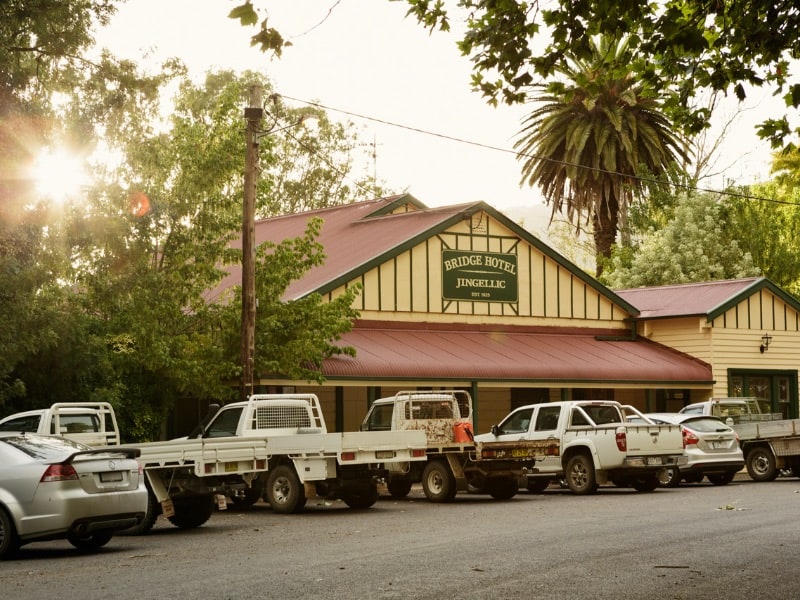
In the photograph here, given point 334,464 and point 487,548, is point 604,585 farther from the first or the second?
point 334,464

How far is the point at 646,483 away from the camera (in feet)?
80.9

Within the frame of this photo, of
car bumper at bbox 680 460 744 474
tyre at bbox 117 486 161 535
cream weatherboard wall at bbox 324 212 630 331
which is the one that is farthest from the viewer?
cream weatherboard wall at bbox 324 212 630 331

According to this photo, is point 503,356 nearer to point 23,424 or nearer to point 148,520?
point 23,424

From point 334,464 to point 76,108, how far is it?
886 cm

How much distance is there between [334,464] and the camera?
2008 centimetres

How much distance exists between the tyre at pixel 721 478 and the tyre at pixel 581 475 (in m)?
4.18

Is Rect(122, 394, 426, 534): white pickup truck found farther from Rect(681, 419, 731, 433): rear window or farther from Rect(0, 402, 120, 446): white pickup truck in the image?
Rect(681, 419, 731, 433): rear window

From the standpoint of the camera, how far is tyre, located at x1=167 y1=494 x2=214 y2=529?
17.7 meters

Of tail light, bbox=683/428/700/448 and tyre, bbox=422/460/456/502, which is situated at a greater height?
tail light, bbox=683/428/700/448

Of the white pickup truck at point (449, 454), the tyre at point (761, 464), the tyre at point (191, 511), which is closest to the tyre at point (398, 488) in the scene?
the white pickup truck at point (449, 454)

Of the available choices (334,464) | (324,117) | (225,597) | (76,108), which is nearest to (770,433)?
(334,464)

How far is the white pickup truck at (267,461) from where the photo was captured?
17375mm

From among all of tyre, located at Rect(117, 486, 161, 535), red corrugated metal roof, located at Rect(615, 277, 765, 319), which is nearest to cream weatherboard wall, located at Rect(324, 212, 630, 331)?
→ red corrugated metal roof, located at Rect(615, 277, 765, 319)

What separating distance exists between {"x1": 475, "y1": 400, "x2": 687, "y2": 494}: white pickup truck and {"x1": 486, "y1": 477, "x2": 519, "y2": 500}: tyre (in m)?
0.85
